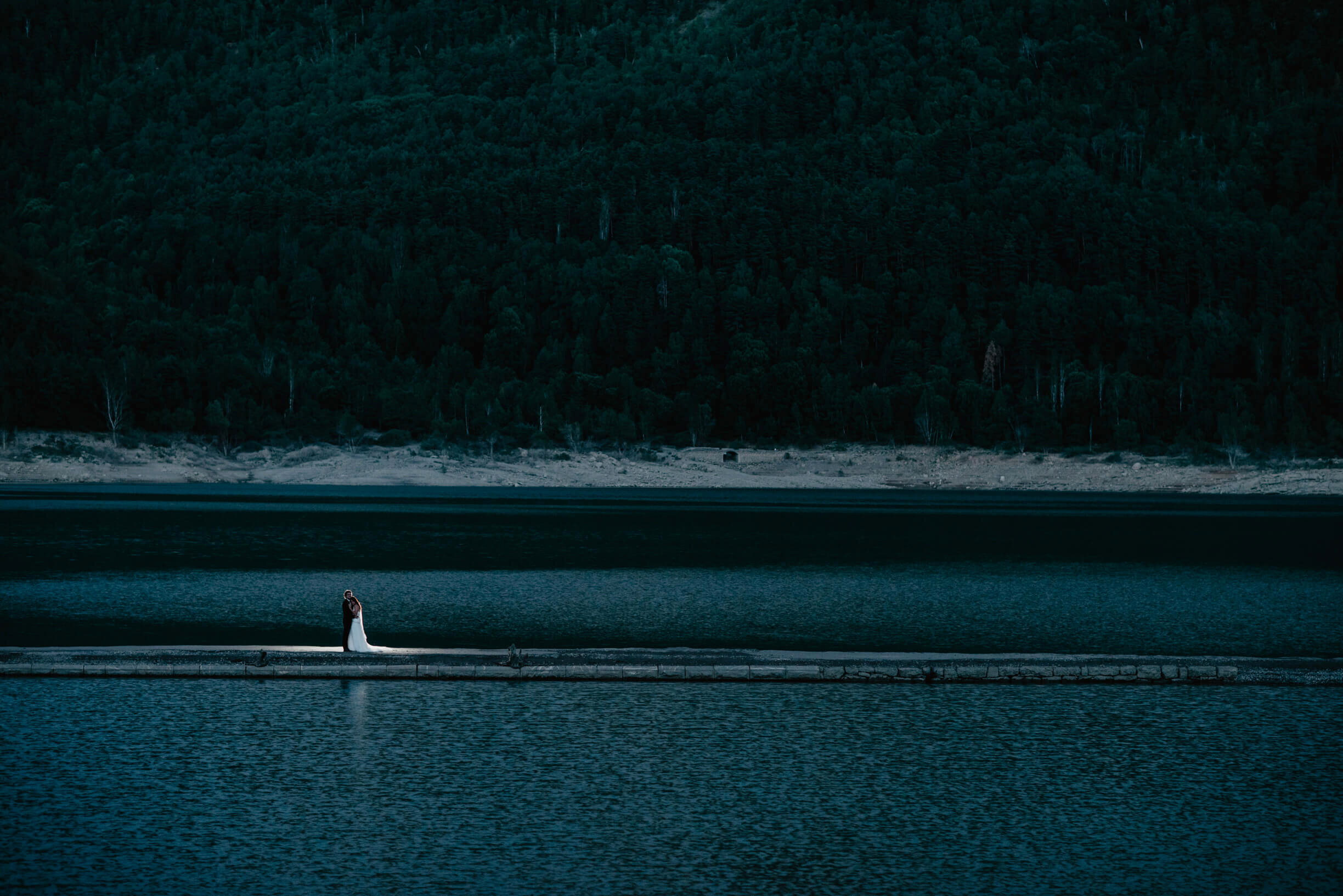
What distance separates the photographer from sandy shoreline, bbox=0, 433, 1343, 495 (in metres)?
158

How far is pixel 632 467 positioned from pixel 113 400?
217 feet

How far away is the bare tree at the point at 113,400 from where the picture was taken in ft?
527

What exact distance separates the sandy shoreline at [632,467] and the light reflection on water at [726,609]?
11078 centimetres

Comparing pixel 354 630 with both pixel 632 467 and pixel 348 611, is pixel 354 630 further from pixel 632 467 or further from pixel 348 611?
pixel 632 467

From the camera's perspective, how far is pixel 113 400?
529ft

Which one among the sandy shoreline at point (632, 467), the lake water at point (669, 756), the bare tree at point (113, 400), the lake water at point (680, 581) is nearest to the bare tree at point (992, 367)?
the sandy shoreline at point (632, 467)

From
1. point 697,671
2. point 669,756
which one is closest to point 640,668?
point 697,671

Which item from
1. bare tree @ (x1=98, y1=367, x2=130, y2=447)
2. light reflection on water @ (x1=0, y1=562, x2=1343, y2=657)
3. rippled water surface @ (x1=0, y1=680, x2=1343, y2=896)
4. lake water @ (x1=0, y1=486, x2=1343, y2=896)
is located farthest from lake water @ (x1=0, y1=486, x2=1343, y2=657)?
bare tree @ (x1=98, y1=367, x2=130, y2=447)

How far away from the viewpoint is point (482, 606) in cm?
4106

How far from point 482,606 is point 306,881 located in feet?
92.7

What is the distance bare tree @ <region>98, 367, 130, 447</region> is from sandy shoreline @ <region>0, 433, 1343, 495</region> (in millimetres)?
2327

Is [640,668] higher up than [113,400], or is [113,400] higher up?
[113,400]

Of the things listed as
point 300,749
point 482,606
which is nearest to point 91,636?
point 482,606

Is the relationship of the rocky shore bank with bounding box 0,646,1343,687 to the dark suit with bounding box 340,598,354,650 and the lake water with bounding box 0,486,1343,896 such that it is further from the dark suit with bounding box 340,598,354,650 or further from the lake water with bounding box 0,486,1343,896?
the dark suit with bounding box 340,598,354,650
